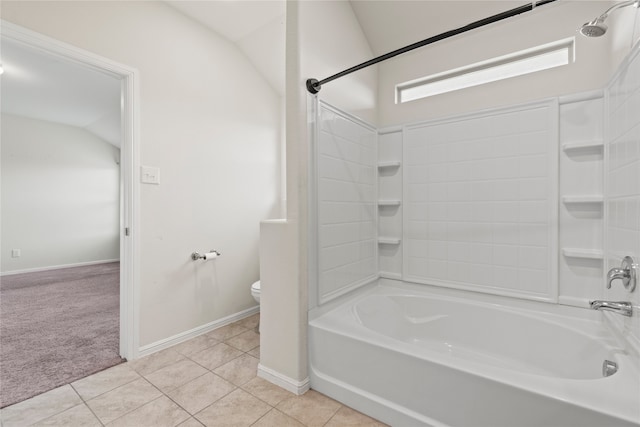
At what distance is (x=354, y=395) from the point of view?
4.92ft

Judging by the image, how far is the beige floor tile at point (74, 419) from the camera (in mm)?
1383

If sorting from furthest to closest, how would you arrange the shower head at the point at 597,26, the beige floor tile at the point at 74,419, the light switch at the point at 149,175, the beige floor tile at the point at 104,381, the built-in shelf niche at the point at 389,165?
the built-in shelf niche at the point at 389,165, the light switch at the point at 149,175, the beige floor tile at the point at 104,381, the beige floor tile at the point at 74,419, the shower head at the point at 597,26

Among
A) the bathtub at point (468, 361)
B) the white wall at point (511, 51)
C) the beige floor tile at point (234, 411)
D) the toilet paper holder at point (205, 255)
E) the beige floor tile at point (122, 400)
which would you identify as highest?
the white wall at point (511, 51)

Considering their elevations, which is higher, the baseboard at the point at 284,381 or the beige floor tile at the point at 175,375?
the baseboard at the point at 284,381

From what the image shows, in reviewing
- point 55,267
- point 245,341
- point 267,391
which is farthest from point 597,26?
point 55,267

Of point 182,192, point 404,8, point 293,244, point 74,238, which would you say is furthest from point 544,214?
point 74,238

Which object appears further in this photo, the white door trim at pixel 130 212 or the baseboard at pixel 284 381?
the white door trim at pixel 130 212

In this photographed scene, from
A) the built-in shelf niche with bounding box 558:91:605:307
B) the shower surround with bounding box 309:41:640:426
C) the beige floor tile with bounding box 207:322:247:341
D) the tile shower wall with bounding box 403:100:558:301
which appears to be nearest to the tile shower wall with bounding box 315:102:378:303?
the shower surround with bounding box 309:41:640:426

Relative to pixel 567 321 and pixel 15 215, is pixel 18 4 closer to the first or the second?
pixel 567 321

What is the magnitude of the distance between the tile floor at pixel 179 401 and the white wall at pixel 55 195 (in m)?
4.62

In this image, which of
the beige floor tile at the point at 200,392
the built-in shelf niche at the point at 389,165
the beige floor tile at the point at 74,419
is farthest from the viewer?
the built-in shelf niche at the point at 389,165

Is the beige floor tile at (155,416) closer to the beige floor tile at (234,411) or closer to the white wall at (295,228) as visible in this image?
the beige floor tile at (234,411)

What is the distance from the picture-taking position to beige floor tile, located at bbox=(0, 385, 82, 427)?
4.61 feet

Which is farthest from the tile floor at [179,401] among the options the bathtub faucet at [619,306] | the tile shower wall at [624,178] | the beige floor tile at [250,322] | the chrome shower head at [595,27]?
the chrome shower head at [595,27]
